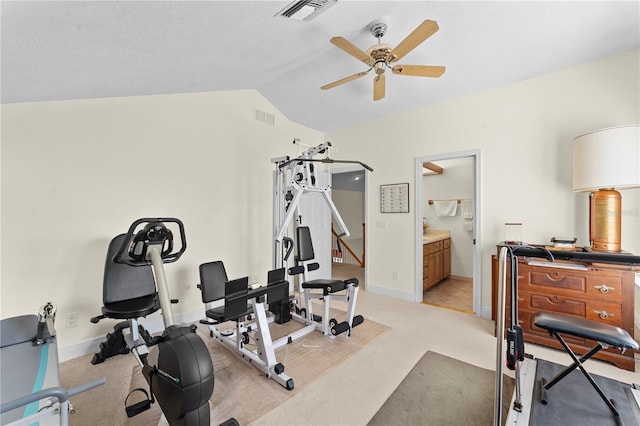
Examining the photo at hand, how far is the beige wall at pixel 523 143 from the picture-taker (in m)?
2.58

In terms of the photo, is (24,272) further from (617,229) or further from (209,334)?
(617,229)

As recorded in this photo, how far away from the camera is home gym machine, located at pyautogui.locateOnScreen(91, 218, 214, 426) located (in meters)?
1.36

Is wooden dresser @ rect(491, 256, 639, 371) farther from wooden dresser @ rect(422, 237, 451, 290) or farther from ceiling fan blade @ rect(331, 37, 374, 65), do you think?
ceiling fan blade @ rect(331, 37, 374, 65)

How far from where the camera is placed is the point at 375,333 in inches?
113

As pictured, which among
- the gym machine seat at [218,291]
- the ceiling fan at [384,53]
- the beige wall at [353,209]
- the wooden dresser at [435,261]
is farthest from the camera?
the beige wall at [353,209]

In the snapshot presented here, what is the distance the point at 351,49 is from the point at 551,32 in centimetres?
184

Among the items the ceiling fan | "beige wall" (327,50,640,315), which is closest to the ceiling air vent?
the ceiling fan

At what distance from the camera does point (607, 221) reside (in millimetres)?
2328

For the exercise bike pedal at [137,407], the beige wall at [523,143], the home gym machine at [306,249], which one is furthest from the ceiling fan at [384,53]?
the exercise bike pedal at [137,407]

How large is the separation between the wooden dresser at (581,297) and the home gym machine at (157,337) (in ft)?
9.45

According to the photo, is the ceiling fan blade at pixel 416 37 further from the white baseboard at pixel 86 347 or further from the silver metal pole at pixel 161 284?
the white baseboard at pixel 86 347

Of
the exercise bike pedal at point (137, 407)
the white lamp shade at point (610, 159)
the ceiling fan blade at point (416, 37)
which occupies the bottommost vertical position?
the exercise bike pedal at point (137, 407)

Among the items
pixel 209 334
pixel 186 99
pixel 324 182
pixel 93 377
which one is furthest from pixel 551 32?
pixel 93 377

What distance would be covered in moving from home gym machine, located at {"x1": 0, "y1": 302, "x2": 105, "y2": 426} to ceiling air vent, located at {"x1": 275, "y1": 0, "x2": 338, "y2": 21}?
2.41 meters
